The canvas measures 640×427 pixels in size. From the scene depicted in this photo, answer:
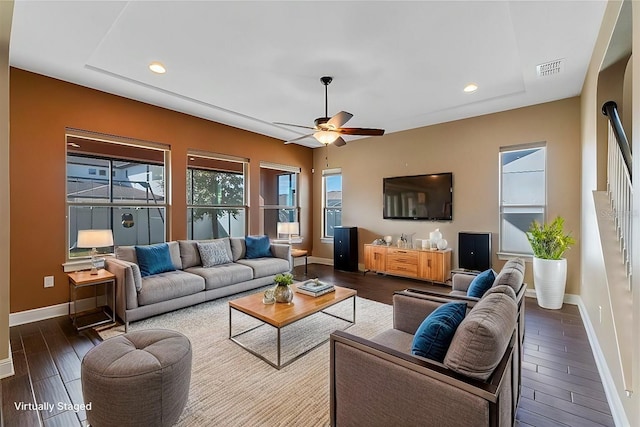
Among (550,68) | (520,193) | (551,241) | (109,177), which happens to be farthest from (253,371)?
(520,193)

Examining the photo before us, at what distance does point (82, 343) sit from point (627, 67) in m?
5.97

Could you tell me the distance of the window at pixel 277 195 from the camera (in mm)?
6402

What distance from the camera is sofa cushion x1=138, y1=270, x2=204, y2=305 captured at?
3.43 meters

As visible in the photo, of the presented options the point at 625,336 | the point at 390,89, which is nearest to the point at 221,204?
the point at 390,89

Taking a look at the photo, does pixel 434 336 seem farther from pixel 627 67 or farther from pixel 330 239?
pixel 330 239

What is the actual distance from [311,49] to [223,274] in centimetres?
314

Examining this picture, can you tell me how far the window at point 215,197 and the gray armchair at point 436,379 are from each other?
14.1 feet

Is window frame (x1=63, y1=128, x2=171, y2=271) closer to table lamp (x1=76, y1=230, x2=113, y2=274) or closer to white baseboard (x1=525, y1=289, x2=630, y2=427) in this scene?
table lamp (x1=76, y1=230, x2=113, y2=274)

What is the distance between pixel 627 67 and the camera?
9.13ft

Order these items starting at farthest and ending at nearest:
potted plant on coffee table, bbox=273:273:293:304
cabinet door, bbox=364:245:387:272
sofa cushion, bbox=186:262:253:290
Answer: cabinet door, bbox=364:245:387:272, sofa cushion, bbox=186:262:253:290, potted plant on coffee table, bbox=273:273:293:304

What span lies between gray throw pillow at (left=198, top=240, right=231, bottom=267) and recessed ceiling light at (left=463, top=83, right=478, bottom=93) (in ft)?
14.2

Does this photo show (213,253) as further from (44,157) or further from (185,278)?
(44,157)

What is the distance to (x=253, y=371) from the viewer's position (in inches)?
95.6

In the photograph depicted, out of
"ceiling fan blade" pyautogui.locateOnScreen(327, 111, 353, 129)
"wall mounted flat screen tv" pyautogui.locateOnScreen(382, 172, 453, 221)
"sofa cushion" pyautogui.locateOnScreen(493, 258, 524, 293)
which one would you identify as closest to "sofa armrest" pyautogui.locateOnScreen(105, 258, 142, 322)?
"ceiling fan blade" pyautogui.locateOnScreen(327, 111, 353, 129)
